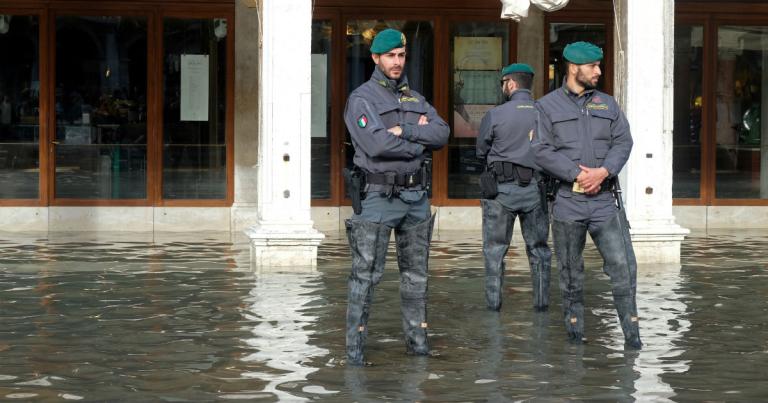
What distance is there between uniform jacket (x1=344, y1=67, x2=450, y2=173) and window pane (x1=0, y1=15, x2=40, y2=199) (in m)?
10.4

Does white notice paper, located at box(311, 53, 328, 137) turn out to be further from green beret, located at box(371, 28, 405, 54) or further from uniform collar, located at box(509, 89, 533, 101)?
green beret, located at box(371, 28, 405, 54)

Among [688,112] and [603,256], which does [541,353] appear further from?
[688,112]

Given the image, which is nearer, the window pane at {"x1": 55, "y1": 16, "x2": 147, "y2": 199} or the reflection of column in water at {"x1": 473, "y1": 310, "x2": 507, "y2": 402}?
the reflection of column in water at {"x1": 473, "y1": 310, "x2": 507, "y2": 402}

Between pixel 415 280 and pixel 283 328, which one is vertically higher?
pixel 415 280

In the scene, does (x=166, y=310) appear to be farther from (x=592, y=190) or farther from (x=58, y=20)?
(x=58, y=20)

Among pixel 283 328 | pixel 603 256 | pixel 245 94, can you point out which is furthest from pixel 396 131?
pixel 245 94

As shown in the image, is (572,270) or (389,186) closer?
(389,186)

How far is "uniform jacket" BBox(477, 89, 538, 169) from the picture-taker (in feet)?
38.5

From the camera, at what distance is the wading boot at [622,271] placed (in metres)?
9.84

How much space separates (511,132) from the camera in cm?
1174

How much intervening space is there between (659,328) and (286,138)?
5216mm

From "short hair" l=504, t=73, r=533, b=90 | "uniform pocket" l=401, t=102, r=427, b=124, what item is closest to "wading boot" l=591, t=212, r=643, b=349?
"uniform pocket" l=401, t=102, r=427, b=124

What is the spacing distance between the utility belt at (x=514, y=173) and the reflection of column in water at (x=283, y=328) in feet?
6.19

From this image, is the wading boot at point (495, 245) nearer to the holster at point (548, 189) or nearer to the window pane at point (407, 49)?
the holster at point (548, 189)
